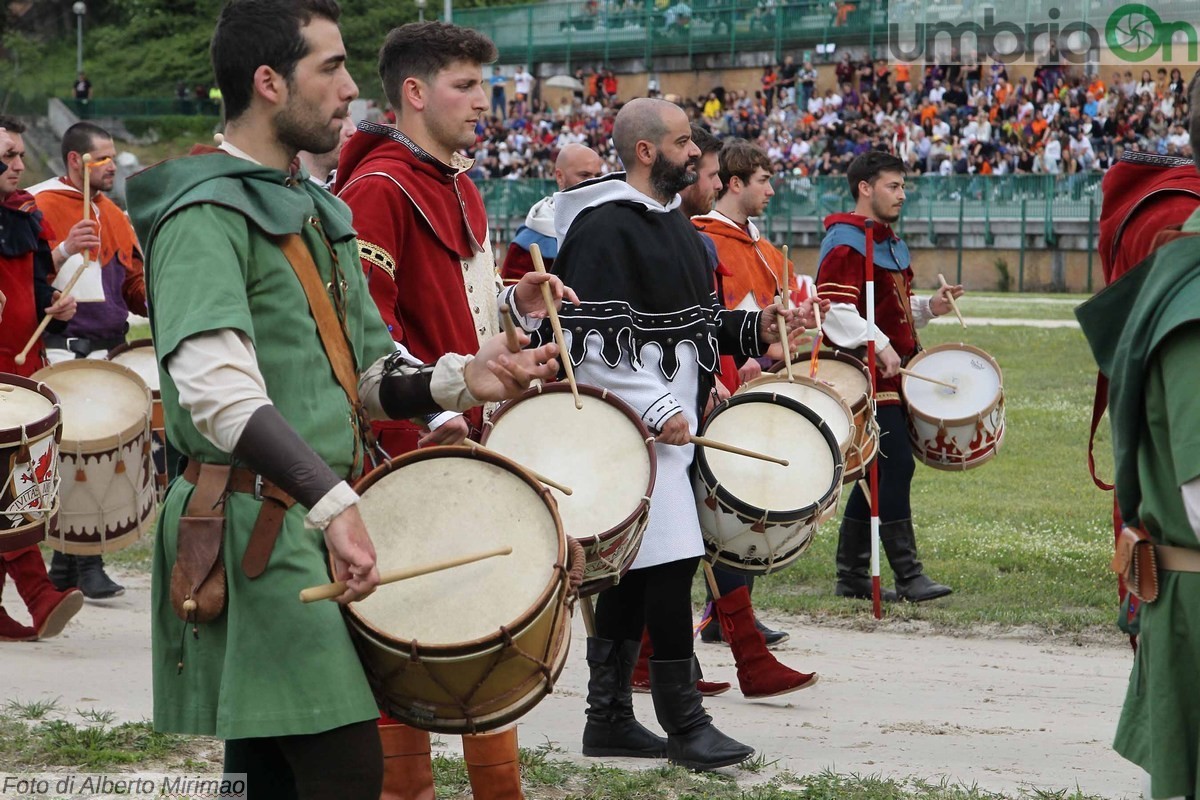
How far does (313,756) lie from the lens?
301 centimetres

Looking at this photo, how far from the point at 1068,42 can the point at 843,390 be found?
97.6 feet

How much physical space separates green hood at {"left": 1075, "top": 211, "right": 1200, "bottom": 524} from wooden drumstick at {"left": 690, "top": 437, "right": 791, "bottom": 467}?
2.20m

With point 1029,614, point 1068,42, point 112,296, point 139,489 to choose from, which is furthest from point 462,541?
point 1068,42

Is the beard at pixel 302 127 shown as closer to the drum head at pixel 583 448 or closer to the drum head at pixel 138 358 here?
the drum head at pixel 583 448

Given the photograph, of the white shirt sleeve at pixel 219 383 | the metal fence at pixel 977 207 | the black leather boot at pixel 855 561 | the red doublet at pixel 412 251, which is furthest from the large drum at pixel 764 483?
the metal fence at pixel 977 207

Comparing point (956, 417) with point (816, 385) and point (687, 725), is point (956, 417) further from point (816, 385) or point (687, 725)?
point (687, 725)

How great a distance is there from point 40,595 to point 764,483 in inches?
135

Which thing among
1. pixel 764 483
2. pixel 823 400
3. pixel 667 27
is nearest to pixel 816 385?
pixel 823 400

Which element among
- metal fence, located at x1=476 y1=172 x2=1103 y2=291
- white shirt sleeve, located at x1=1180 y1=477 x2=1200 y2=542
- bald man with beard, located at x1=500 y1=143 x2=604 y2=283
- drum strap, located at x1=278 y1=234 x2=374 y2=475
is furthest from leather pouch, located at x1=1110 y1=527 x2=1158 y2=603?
metal fence, located at x1=476 y1=172 x2=1103 y2=291

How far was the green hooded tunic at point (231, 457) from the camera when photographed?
9.80ft

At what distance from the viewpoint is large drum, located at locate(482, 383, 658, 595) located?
4.63 metres

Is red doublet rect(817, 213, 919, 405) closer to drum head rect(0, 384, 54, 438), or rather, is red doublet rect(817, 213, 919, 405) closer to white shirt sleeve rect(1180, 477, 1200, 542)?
drum head rect(0, 384, 54, 438)

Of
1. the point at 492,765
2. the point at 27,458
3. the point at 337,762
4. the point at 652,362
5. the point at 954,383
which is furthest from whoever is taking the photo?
the point at 954,383

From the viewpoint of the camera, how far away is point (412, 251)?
176 inches
